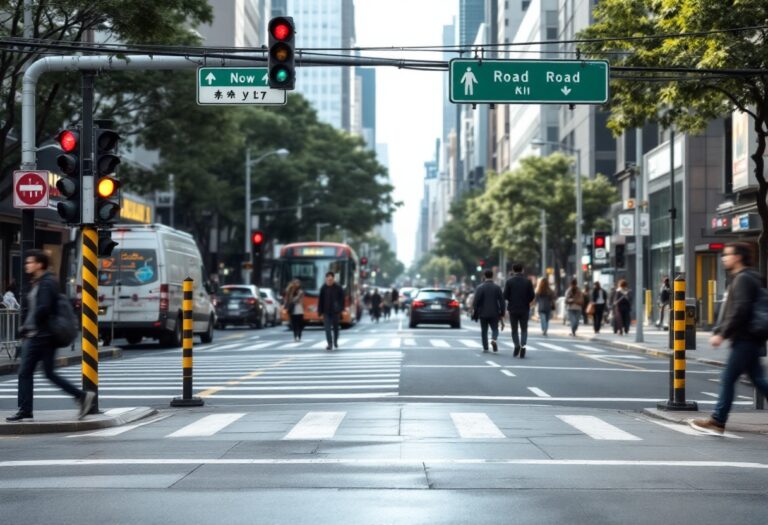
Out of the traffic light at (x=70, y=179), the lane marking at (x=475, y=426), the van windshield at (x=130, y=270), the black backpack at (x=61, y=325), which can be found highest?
the traffic light at (x=70, y=179)

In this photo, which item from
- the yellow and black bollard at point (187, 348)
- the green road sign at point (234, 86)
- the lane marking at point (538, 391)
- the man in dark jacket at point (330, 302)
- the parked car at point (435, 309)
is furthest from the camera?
the parked car at point (435, 309)

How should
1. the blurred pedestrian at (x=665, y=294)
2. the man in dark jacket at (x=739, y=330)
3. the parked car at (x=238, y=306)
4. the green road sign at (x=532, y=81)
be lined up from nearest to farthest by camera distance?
the man in dark jacket at (x=739, y=330) → the green road sign at (x=532, y=81) → the blurred pedestrian at (x=665, y=294) → the parked car at (x=238, y=306)

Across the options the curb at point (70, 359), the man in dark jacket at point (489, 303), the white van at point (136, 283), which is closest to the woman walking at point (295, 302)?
the white van at point (136, 283)

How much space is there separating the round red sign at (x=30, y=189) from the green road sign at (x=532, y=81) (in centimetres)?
716

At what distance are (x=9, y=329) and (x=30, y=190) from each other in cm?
456

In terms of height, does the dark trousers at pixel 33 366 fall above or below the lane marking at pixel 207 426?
above

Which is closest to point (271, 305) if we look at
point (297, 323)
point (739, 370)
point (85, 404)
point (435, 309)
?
point (435, 309)

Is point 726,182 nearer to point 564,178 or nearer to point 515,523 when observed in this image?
point 564,178

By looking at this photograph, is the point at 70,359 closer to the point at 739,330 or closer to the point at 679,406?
the point at 679,406

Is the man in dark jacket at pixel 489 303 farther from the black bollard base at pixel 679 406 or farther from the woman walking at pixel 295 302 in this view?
the black bollard base at pixel 679 406

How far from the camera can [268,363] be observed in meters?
23.9

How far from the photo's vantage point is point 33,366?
12.7 meters

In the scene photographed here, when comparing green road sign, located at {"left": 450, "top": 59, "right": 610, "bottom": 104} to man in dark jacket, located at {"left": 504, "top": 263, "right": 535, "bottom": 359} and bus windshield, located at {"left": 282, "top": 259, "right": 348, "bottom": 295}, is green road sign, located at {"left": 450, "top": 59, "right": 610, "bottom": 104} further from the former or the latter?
bus windshield, located at {"left": 282, "top": 259, "right": 348, "bottom": 295}

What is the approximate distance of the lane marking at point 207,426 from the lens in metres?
11.9
